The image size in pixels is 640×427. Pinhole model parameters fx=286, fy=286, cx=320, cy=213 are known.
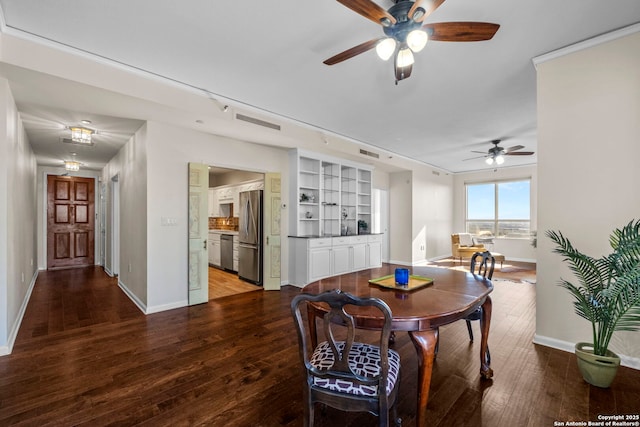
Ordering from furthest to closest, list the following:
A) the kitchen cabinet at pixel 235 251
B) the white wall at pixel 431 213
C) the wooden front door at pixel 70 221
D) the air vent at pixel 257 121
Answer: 1. the white wall at pixel 431 213
2. the wooden front door at pixel 70 221
3. the kitchen cabinet at pixel 235 251
4. the air vent at pixel 257 121

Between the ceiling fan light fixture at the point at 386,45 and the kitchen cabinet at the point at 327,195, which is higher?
the ceiling fan light fixture at the point at 386,45

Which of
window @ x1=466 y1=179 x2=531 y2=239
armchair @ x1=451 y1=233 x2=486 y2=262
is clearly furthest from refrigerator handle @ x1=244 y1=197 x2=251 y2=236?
window @ x1=466 y1=179 x2=531 y2=239

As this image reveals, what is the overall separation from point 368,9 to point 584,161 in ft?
7.87

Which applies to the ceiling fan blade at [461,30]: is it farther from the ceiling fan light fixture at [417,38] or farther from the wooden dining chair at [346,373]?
the wooden dining chair at [346,373]

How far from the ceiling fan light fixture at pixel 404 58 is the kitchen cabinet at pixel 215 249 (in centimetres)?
588

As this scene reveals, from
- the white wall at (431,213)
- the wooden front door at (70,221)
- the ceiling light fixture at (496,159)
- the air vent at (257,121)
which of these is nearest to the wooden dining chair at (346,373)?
the air vent at (257,121)

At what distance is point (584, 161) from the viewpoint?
2.61 metres

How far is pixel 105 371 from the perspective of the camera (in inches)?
93.7

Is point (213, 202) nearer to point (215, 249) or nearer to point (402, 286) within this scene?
point (215, 249)

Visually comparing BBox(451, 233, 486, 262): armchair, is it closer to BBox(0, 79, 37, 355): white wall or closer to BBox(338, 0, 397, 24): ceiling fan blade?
BBox(338, 0, 397, 24): ceiling fan blade

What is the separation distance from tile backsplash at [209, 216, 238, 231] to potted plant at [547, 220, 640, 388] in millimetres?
6181

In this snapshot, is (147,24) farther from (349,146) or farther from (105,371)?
(349,146)

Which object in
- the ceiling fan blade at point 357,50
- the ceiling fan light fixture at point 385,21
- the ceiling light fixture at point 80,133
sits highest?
the ceiling fan light fixture at point 385,21

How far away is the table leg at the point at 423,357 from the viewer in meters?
1.57
